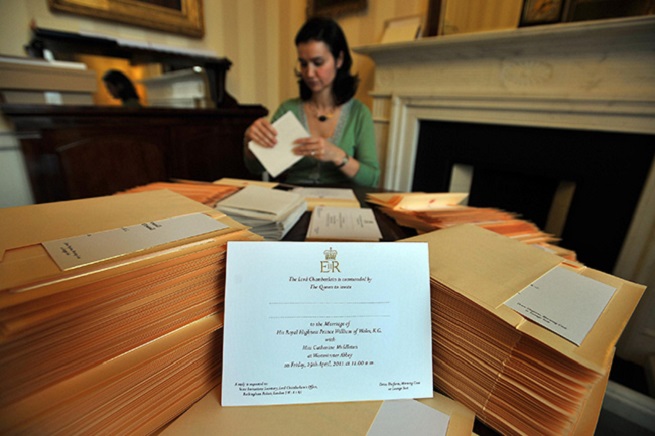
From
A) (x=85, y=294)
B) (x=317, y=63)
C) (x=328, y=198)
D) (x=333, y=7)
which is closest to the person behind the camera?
(x=85, y=294)

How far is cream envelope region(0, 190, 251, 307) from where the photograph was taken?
23 centimetres

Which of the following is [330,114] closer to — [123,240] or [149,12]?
[149,12]

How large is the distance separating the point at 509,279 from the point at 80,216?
0.52m

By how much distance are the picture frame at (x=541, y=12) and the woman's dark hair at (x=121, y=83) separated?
204 centimetres

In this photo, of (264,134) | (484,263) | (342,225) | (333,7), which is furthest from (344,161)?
(333,7)

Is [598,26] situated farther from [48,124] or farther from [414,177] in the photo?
[48,124]

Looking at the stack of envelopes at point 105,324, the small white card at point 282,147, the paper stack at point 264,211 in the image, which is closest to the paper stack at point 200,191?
the paper stack at point 264,211

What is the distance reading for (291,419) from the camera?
304 millimetres

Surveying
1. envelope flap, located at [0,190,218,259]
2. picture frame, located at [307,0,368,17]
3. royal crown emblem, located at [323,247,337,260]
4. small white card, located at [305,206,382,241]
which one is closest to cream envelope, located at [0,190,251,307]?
envelope flap, located at [0,190,218,259]

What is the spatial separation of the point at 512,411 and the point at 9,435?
421 millimetres

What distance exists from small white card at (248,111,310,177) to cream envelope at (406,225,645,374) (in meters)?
0.72

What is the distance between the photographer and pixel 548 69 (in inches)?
49.9

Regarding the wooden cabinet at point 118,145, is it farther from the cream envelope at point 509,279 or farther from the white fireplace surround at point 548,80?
the cream envelope at point 509,279

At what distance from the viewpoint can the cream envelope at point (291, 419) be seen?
0.29m
